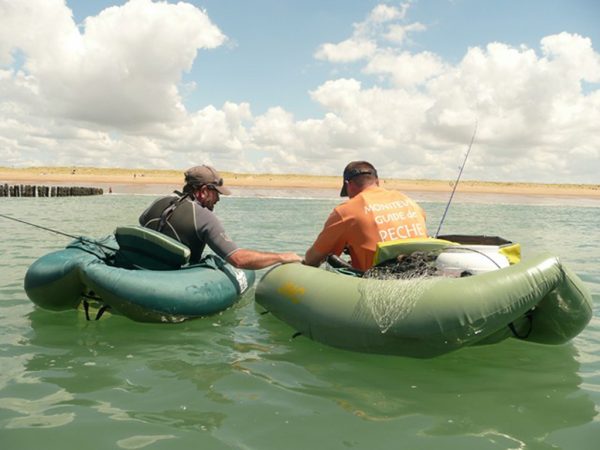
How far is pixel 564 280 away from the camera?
391 centimetres

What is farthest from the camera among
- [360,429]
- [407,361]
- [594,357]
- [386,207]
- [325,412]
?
[386,207]

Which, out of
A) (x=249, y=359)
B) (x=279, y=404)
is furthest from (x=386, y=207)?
(x=279, y=404)

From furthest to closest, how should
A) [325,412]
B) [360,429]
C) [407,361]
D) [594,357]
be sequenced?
[594,357] < [407,361] < [325,412] < [360,429]

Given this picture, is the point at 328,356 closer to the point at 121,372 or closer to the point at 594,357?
the point at 121,372

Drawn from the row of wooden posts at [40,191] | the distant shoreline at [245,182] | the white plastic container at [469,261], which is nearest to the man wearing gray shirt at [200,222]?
the white plastic container at [469,261]

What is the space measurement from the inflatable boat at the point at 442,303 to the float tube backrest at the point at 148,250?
3.92ft

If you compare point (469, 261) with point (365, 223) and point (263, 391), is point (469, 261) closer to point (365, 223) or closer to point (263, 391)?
point (365, 223)

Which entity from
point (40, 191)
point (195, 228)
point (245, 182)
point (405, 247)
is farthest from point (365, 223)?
point (245, 182)

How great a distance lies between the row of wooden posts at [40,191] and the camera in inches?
1268

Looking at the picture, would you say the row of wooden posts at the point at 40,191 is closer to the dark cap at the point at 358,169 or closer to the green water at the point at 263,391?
the green water at the point at 263,391

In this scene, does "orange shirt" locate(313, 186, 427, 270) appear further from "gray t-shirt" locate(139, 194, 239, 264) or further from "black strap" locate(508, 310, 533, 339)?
"black strap" locate(508, 310, 533, 339)

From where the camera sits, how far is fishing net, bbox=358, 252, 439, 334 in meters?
3.82

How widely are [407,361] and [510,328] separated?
92cm

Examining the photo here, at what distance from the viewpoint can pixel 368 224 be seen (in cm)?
470
